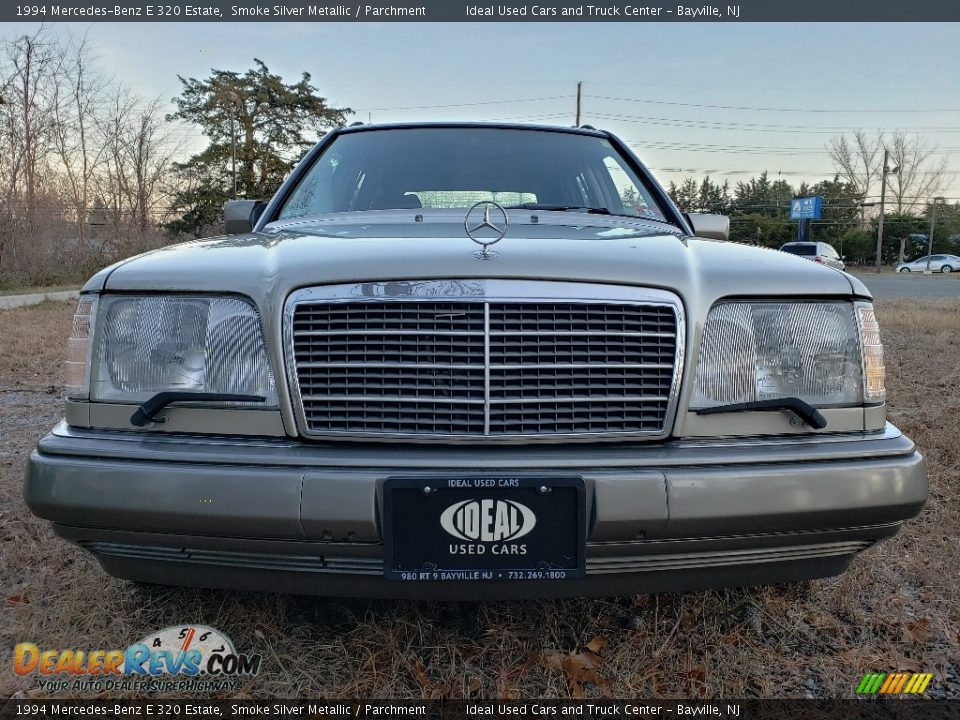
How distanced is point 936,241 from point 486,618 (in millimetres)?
60061

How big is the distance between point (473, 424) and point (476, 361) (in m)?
0.15

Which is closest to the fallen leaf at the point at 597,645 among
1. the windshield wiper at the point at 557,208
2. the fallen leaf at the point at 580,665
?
A: the fallen leaf at the point at 580,665

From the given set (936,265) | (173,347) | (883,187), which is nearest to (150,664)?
(173,347)

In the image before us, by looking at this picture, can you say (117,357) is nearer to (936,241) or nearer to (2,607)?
(2,607)

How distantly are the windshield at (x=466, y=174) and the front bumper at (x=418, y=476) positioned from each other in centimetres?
130

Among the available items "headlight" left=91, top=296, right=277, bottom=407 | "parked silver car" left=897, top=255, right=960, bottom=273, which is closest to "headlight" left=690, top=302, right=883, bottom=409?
"headlight" left=91, top=296, right=277, bottom=407

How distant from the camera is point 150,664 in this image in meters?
1.73

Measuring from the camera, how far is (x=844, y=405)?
1.68m

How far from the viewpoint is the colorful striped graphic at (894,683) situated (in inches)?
67.4

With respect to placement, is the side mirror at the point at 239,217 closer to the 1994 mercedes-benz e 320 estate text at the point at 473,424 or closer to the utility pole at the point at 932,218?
the 1994 mercedes-benz e 320 estate text at the point at 473,424

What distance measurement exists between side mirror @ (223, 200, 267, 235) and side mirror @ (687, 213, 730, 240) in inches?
71.0

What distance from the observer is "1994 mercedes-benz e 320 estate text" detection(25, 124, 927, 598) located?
4.80 ft

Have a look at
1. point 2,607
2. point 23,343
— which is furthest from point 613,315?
point 23,343

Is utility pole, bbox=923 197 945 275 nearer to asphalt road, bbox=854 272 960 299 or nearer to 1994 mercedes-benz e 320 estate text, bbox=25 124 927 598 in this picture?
asphalt road, bbox=854 272 960 299
